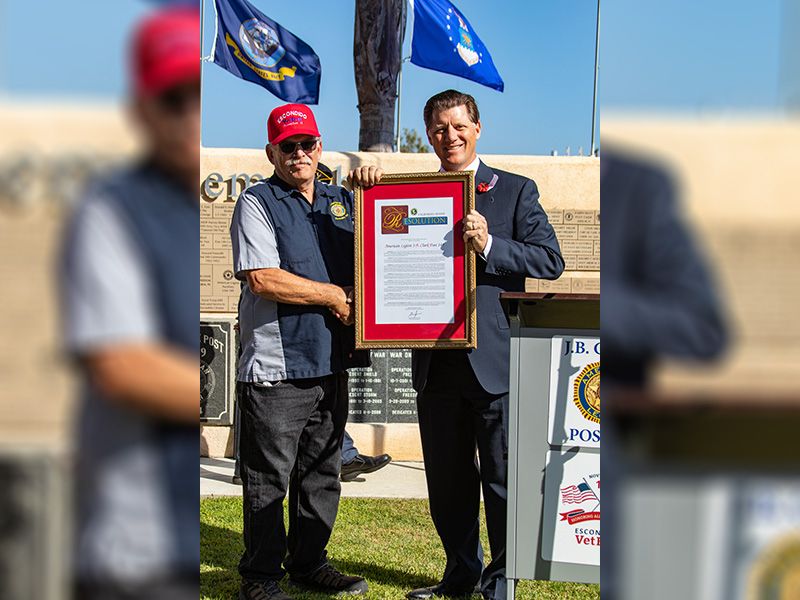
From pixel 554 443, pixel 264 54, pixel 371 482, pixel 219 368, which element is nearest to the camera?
pixel 554 443

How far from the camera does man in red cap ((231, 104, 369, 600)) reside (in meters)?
3.33

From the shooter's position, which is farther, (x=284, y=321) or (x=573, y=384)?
(x=284, y=321)

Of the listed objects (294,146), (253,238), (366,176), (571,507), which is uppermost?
(294,146)

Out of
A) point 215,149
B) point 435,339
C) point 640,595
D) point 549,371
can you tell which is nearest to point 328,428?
point 435,339

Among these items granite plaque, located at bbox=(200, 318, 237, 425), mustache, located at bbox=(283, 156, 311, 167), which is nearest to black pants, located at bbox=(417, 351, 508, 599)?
mustache, located at bbox=(283, 156, 311, 167)

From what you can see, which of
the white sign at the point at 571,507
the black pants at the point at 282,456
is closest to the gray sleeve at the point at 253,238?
the black pants at the point at 282,456

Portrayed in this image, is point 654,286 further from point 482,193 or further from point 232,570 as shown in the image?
point 232,570

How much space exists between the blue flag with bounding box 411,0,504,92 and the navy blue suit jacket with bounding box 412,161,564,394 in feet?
22.5

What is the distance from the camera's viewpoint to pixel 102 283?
1.73 feet

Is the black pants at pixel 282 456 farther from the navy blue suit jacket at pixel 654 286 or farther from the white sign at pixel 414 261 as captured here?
the navy blue suit jacket at pixel 654 286

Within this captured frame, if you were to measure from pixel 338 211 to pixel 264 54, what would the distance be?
6360 mm

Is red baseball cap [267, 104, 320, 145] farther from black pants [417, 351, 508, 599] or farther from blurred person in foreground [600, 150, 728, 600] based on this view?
blurred person in foreground [600, 150, 728, 600]

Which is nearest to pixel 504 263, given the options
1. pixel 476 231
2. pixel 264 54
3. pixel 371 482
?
pixel 476 231

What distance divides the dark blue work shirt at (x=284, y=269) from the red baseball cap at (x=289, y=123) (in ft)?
0.59
